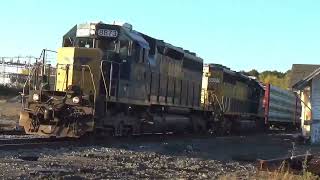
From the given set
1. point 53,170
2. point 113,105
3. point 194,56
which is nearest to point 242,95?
point 194,56

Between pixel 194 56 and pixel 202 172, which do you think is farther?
pixel 194 56

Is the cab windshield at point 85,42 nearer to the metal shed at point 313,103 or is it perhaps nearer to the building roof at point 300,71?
the metal shed at point 313,103

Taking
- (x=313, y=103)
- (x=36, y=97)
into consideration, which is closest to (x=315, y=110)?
(x=313, y=103)

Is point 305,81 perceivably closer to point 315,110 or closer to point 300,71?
point 315,110

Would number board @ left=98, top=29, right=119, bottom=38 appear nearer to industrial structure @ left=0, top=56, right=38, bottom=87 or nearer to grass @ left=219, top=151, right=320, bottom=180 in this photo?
grass @ left=219, top=151, right=320, bottom=180

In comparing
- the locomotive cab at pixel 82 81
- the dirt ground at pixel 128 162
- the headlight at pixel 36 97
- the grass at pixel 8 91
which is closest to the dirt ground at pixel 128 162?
the dirt ground at pixel 128 162

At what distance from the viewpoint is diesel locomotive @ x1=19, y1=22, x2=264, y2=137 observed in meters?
16.8

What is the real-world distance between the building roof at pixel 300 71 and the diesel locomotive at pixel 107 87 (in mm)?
8917

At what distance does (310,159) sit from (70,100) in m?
7.53

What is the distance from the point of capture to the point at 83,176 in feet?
33.2

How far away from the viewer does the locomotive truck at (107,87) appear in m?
16.8

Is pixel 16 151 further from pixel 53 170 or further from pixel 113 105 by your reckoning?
pixel 113 105

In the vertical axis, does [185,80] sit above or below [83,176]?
above

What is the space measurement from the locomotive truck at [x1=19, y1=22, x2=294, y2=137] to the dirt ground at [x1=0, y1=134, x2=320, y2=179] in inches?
43.3
